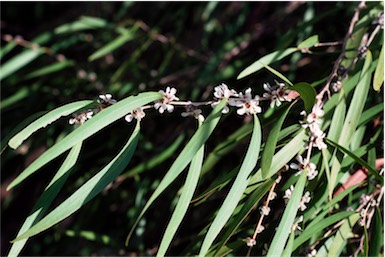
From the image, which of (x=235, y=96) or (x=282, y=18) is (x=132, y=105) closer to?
(x=235, y=96)

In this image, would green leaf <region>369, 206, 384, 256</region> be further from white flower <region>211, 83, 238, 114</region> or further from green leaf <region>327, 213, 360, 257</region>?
white flower <region>211, 83, 238, 114</region>

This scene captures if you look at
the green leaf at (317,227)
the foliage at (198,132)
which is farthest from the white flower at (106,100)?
the green leaf at (317,227)

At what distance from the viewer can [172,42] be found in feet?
4.40

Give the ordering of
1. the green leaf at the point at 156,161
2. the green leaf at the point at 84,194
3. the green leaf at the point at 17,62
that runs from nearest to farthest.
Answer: the green leaf at the point at 84,194
the green leaf at the point at 156,161
the green leaf at the point at 17,62

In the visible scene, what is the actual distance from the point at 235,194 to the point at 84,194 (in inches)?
5.4

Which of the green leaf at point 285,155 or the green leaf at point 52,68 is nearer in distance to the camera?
the green leaf at point 285,155

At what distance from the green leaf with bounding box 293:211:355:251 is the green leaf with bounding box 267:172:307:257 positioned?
0.06m

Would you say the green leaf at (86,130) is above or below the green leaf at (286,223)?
above

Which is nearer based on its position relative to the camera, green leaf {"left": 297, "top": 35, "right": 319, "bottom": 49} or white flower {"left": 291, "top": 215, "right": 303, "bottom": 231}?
white flower {"left": 291, "top": 215, "right": 303, "bottom": 231}

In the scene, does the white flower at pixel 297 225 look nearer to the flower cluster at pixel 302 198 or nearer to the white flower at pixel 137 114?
the flower cluster at pixel 302 198

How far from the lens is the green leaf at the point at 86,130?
0.57 m

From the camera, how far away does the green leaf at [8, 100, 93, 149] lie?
0.57 meters

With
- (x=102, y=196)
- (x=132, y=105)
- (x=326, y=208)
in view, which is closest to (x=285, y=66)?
(x=102, y=196)

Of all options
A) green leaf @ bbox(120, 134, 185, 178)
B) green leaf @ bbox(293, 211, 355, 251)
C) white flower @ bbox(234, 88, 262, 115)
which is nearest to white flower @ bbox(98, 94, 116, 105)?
white flower @ bbox(234, 88, 262, 115)
